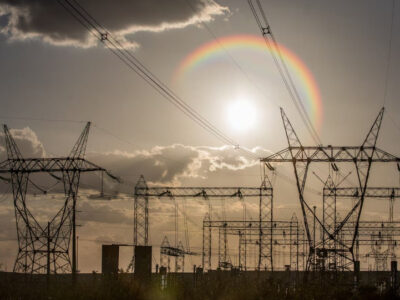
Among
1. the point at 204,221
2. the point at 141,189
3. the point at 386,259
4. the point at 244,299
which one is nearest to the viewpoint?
the point at 244,299

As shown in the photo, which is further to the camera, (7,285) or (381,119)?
(381,119)

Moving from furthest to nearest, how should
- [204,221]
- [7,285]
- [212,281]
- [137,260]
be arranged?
[204,221] → [137,260] → [7,285] → [212,281]

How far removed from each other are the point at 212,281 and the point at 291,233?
218ft

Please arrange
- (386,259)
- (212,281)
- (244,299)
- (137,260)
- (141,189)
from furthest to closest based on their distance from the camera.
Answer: (386,259), (141,189), (137,260), (212,281), (244,299)

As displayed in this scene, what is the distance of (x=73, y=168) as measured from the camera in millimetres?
49562

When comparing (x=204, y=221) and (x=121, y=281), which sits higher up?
(x=204, y=221)

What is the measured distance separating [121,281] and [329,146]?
27.7 meters

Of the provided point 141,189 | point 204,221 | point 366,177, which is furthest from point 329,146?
point 204,221

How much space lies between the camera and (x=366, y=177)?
164ft

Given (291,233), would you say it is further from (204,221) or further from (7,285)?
(7,285)

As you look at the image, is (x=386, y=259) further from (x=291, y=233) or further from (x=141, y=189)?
(x=141, y=189)

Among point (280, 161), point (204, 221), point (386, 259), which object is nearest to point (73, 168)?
point (280, 161)

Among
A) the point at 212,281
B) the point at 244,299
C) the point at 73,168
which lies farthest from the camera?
the point at 73,168

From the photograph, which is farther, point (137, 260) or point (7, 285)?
point (137, 260)
